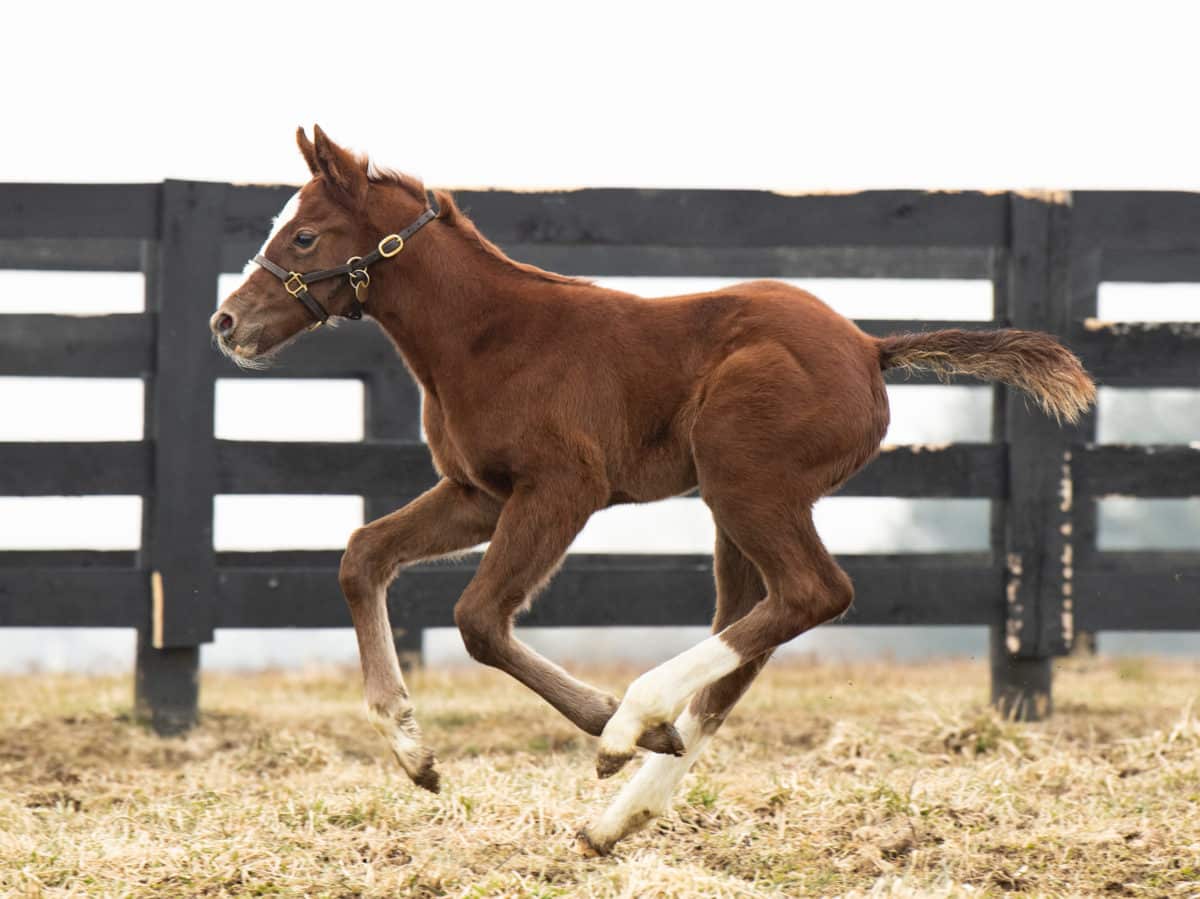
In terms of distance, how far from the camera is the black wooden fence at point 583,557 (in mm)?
5902

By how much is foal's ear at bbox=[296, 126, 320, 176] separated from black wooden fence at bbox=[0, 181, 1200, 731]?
8.12 ft

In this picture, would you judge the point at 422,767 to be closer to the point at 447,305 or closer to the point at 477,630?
the point at 477,630

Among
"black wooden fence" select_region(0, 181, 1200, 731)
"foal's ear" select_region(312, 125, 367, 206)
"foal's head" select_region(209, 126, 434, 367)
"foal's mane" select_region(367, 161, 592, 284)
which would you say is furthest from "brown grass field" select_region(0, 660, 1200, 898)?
"foal's ear" select_region(312, 125, 367, 206)

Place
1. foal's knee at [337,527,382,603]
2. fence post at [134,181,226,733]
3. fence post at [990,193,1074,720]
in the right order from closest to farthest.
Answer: foal's knee at [337,527,382,603], fence post at [134,181,226,733], fence post at [990,193,1074,720]

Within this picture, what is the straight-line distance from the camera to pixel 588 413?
3.45 m

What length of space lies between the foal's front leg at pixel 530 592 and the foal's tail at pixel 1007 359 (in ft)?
3.06

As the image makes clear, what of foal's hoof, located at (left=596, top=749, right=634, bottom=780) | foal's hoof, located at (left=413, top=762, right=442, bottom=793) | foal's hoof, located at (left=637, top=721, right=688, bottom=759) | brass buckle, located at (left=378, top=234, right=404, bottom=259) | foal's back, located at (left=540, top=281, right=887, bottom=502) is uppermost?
brass buckle, located at (left=378, top=234, right=404, bottom=259)

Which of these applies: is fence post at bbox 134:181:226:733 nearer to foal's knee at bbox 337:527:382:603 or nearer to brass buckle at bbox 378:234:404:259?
foal's knee at bbox 337:527:382:603

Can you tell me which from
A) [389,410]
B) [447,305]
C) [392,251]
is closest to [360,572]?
[447,305]

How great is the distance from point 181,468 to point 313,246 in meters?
2.64

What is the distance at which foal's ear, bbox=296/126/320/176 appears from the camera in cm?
350

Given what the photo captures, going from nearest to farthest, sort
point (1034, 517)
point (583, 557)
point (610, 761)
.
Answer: point (610, 761)
point (1034, 517)
point (583, 557)

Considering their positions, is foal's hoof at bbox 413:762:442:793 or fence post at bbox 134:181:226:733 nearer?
foal's hoof at bbox 413:762:442:793

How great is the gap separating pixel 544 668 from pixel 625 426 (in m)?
0.63
